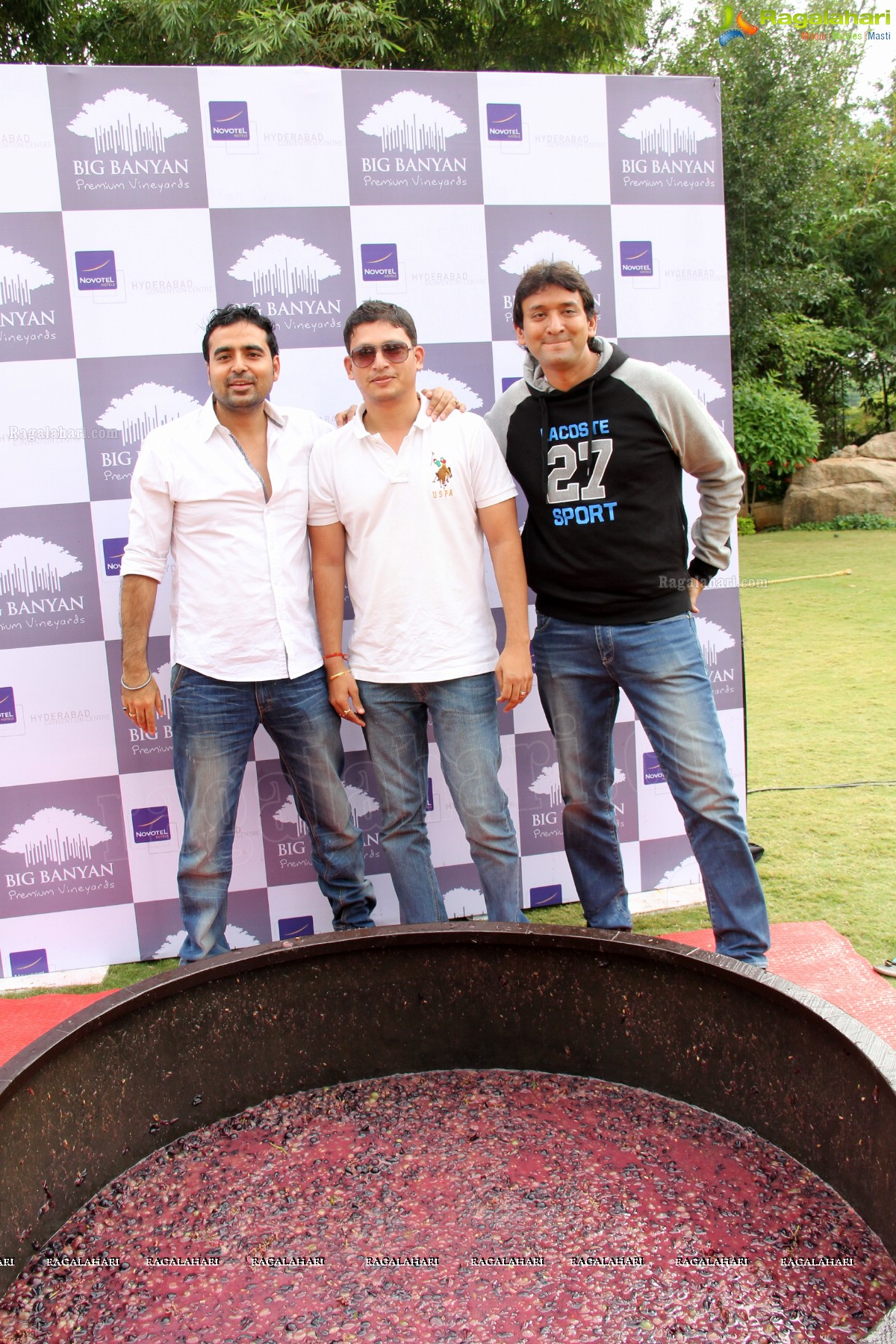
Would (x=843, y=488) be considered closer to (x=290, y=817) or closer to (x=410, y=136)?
(x=410, y=136)

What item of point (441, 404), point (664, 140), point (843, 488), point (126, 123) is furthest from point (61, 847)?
point (843, 488)

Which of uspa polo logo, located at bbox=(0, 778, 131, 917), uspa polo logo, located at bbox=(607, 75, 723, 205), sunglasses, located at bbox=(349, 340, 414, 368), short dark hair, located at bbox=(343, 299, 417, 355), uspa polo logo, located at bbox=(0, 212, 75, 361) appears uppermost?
uspa polo logo, located at bbox=(607, 75, 723, 205)

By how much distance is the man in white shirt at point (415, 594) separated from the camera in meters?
2.52

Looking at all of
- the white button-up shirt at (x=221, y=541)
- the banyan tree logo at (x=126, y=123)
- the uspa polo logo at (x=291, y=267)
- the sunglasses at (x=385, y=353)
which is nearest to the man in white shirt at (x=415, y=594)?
the sunglasses at (x=385, y=353)

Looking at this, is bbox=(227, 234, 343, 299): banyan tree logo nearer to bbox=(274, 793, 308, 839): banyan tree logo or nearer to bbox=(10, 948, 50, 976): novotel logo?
bbox=(274, 793, 308, 839): banyan tree logo

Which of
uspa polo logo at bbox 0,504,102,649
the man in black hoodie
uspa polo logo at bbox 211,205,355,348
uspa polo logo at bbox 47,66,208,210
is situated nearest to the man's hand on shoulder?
the man in black hoodie

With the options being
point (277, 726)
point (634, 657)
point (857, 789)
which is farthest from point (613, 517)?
point (857, 789)

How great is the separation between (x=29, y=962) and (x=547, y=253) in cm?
263

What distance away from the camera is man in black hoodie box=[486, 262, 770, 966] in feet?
8.11

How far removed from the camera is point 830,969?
2.75 metres

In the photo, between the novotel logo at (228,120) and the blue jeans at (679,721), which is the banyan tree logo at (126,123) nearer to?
the novotel logo at (228,120)

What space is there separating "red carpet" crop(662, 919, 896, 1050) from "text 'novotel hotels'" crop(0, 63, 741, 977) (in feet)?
2.92

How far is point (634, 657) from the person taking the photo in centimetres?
251

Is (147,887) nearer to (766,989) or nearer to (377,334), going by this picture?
(377,334)
